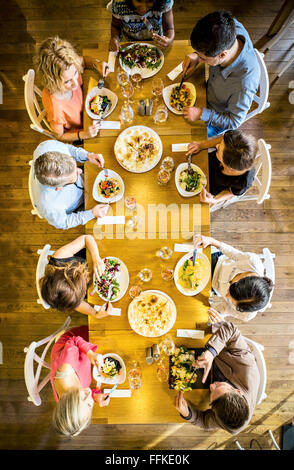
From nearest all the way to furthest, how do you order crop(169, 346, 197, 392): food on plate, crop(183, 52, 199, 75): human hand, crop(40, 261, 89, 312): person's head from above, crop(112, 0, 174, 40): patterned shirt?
crop(40, 261, 89, 312): person's head from above → crop(169, 346, 197, 392): food on plate → crop(183, 52, 199, 75): human hand → crop(112, 0, 174, 40): patterned shirt

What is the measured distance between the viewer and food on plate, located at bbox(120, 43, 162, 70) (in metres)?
2.33

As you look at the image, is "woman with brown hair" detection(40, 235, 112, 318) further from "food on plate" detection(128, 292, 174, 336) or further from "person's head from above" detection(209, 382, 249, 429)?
"person's head from above" detection(209, 382, 249, 429)

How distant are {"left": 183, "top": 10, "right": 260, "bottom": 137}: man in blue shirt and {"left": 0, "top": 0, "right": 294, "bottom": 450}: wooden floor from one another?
3.40 feet

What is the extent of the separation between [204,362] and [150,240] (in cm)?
93

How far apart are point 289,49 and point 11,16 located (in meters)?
3.02

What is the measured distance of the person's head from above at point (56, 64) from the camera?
6.79 ft

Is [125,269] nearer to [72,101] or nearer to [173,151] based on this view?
[173,151]

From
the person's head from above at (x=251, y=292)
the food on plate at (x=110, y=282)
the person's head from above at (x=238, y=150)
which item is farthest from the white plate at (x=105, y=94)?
the person's head from above at (x=251, y=292)

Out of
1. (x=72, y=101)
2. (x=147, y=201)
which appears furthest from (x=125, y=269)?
(x=72, y=101)

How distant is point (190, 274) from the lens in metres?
2.23

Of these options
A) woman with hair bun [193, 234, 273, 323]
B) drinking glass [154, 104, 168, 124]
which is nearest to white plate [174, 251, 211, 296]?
woman with hair bun [193, 234, 273, 323]

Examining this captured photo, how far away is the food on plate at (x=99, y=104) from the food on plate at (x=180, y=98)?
18.9 inches

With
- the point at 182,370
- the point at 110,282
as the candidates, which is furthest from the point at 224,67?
the point at 182,370

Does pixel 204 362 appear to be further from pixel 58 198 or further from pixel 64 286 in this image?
pixel 58 198
